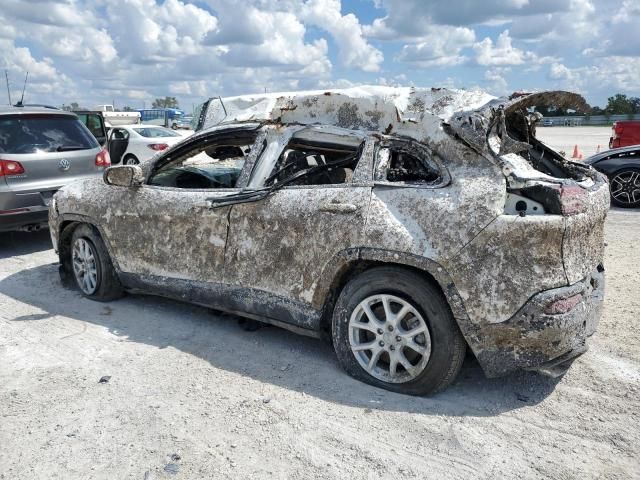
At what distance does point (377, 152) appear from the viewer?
3.69 meters

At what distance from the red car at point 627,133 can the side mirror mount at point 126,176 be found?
1245 centimetres

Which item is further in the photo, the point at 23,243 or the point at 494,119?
the point at 23,243

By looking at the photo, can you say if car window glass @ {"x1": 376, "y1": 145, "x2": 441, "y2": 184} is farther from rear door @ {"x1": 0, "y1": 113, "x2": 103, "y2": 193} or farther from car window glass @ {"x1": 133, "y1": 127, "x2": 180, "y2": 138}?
car window glass @ {"x1": 133, "y1": 127, "x2": 180, "y2": 138}

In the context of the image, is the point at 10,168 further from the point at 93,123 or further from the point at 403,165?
the point at 403,165

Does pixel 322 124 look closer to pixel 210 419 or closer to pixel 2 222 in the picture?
pixel 210 419

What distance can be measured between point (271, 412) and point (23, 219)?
5.01m

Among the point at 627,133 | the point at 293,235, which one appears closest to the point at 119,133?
the point at 627,133

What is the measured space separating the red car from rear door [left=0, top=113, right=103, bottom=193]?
1196 cm

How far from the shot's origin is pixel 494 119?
3.43 m

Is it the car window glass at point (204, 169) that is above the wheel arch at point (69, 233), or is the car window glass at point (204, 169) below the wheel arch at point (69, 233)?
above

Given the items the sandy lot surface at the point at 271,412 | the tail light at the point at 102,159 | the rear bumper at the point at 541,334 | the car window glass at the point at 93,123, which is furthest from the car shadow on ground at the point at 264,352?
the car window glass at the point at 93,123

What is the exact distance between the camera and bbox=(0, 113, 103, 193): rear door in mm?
6879

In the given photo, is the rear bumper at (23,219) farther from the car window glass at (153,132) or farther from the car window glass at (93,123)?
the car window glass at (153,132)

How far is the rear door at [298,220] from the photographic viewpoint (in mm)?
3580
